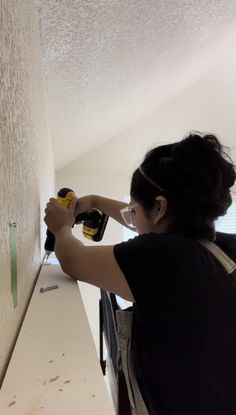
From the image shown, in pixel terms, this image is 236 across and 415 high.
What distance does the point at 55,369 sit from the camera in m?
0.48

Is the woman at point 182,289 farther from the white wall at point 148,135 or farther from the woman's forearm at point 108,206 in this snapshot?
the white wall at point 148,135

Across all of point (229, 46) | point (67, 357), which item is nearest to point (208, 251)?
point (67, 357)

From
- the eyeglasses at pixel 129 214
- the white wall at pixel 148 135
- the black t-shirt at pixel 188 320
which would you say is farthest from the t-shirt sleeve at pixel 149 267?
the white wall at pixel 148 135

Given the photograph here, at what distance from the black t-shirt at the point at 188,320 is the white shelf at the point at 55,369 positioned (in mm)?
160

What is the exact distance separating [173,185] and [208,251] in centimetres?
18

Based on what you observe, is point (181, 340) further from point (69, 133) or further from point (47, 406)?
point (69, 133)

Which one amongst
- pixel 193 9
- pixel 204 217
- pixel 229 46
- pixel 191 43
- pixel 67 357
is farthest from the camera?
pixel 229 46

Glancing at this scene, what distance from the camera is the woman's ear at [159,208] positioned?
739 mm

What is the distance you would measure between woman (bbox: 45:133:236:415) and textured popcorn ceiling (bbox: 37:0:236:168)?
552 millimetres

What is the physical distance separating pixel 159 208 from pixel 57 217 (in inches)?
13.9

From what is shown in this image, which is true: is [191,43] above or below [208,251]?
above

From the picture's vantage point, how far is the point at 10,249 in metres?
0.54

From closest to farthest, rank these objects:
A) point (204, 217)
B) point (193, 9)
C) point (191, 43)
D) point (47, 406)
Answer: point (47, 406), point (204, 217), point (193, 9), point (191, 43)

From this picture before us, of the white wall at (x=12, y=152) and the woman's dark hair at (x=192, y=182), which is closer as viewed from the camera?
the white wall at (x=12, y=152)
